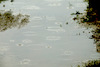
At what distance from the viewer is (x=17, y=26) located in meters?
10.1

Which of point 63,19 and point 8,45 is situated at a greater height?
point 63,19

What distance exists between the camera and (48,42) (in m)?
8.27

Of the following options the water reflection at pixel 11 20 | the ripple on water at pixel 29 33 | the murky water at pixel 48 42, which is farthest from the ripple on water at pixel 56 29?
the water reflection at pixel 11 20

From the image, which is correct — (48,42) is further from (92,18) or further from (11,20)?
(11,20)

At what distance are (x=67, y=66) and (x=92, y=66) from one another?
83cm

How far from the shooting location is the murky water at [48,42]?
701 cm

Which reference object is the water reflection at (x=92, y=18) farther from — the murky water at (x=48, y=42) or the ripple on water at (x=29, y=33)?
the ripple on water at (x=29, y=33)

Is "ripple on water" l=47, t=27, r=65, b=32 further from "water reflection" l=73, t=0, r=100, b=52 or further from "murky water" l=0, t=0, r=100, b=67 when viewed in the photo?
"water reflection" l=73, t=0, r=100, b=52

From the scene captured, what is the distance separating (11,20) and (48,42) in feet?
11.6

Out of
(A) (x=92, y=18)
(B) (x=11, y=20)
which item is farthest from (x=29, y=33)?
(A) (x=92, y=18)

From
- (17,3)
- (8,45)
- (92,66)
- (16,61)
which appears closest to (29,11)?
(17,3)

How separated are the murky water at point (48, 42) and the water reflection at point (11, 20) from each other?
33 centimetres

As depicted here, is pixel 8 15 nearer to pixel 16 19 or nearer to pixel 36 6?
pixel 16 19

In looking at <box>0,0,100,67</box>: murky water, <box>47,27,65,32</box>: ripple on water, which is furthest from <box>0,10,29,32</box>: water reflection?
<box>47,27,65,32</box>: ripple on water
